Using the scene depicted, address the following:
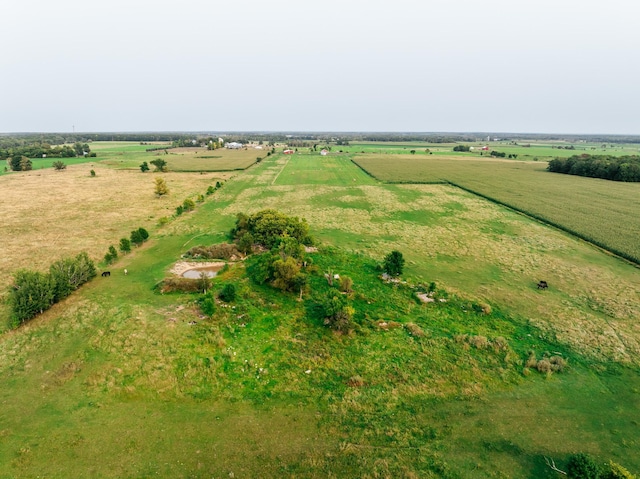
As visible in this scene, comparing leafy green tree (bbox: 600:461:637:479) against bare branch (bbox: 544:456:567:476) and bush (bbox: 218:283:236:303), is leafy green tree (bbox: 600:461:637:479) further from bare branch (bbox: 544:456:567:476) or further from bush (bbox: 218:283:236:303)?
bush (bbox: 218:283:236:303)

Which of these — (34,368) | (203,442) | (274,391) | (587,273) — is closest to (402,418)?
(274,391)

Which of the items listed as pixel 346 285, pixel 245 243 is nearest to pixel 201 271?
pixel 245 243

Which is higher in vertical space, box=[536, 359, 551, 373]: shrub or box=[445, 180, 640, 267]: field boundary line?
box=[445, 180, 640, 267]: field boundary line

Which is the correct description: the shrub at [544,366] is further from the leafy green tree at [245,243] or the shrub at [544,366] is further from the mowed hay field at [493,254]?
the leafy green tree at [245,243]

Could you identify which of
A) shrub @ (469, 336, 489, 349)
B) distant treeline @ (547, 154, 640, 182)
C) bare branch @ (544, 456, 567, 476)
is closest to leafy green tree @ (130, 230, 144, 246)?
shrub @ (469, 336, 489, 349)

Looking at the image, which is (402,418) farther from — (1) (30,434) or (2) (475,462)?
(1) (30,434)

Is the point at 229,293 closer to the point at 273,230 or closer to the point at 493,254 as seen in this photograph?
the point at 273,230
